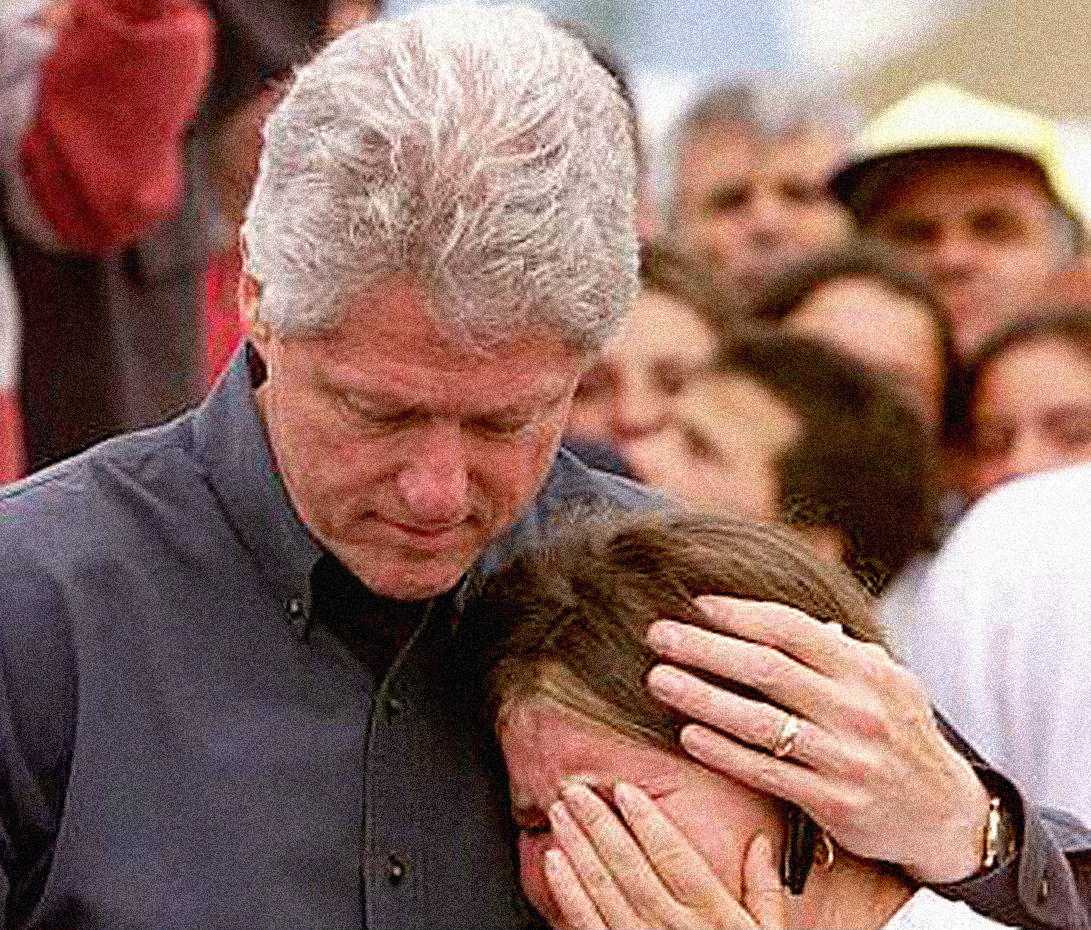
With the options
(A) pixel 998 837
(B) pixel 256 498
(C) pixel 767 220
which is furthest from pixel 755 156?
(B) pixel 256 498

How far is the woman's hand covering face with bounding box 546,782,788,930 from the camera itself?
3082 millimetres

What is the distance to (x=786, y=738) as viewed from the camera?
3.09 m

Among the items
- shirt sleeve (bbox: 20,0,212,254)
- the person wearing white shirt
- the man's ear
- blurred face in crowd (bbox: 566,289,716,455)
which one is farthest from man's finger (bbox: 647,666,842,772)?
blurred face in crowd (bbox: 566,289,716,455)

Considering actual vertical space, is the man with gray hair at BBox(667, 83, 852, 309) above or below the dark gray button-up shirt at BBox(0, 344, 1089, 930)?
below

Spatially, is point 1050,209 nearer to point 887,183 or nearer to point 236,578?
point 887,183

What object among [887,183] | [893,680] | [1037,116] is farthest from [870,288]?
[893,680]

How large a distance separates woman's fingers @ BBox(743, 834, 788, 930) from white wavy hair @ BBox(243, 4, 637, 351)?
449 millimetres

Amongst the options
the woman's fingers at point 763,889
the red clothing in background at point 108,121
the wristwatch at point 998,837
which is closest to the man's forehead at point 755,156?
the red clothing in background at point 108,121

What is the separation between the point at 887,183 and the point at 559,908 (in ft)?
12.3

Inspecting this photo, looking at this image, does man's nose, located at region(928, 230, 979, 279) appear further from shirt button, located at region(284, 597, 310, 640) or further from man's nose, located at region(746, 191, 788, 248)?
shirt button, located at region(284, 597, 310, 640)

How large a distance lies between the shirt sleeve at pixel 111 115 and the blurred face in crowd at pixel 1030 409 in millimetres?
1600

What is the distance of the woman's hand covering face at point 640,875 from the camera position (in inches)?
121

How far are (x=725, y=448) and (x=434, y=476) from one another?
2466mm

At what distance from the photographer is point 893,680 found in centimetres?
316
